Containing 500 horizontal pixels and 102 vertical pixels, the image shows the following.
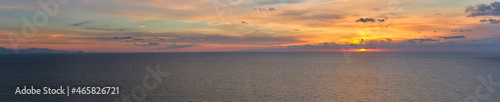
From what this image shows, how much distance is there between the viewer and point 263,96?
51656 mm

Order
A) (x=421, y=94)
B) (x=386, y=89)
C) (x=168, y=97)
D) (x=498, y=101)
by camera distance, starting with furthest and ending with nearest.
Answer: (x=386, y=89)
(x=421, y=94)
(x=168, y=97)
(x=498, y=101)

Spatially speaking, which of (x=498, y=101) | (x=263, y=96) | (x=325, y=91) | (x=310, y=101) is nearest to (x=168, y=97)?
(x=263, y=96)

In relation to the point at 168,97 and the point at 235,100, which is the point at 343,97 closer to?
the point at 235,100

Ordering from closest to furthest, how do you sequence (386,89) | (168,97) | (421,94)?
(168,97) < (421,94) < (386,89)

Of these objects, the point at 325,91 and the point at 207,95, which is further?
the point at 325,91

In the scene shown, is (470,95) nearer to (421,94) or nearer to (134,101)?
(421,94)

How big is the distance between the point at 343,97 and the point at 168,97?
26.3 m

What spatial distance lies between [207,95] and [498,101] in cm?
4104

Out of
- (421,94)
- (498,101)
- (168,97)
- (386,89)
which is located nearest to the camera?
(498,101)

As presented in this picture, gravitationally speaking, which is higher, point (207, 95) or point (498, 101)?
point (207, 95)

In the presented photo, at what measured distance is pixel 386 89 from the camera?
198 feet

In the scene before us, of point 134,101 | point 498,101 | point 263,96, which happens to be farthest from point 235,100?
point 498,101

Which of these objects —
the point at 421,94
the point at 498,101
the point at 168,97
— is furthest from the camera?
the point at 421,94

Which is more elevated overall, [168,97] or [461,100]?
[168,97]
